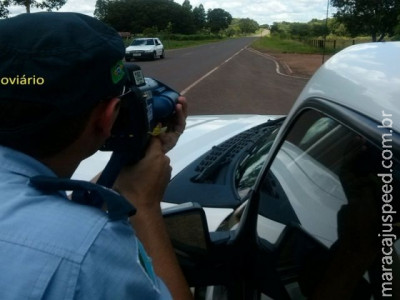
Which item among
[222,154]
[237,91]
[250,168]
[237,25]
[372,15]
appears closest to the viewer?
[250,168]

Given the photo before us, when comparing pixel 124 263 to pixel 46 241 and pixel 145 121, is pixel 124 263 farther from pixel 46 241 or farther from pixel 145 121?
pixel 145 121

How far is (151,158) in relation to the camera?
139 centimetres

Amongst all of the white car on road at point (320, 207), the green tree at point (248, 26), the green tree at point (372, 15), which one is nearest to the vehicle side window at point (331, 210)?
the white car on road at point (320, 207)

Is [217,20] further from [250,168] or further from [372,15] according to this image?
[250,168]

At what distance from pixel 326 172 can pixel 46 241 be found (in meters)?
0.91

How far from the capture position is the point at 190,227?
1.80 meters

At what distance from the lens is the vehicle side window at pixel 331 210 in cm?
123

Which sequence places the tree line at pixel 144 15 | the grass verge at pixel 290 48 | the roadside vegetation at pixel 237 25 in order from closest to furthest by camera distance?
the roadside vegetation at pixel 237 25, the grass verge at pixel 290 48, the tree line at pixel 144 15

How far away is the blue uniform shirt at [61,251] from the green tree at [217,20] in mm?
148782

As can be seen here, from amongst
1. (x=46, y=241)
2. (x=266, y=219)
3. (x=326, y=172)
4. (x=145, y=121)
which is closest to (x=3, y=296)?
(x=46, y=241)

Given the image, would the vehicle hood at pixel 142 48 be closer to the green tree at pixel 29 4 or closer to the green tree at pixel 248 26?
the green tree at pixel 29 4

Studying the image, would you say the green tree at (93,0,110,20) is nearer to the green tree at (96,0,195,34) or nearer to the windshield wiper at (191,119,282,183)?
the green tree at (96,0,195,34)

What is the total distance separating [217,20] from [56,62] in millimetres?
152603

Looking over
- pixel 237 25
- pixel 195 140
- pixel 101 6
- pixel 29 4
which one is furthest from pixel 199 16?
pixel 195 140
